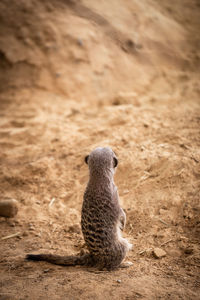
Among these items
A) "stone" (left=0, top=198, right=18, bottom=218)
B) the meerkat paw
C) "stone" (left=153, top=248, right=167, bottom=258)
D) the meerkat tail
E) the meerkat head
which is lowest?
"stone" (left=0, top=198, right=18, bottom=218)

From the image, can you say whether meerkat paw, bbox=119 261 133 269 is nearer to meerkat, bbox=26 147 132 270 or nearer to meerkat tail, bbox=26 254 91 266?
meerkat, bbox=26 147 132 270

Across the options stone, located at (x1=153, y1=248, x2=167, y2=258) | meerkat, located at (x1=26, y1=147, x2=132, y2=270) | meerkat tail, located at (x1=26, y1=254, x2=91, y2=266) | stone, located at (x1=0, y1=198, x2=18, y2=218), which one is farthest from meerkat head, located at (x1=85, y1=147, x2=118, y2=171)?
stone, located at (x1=0, y1=198, x2=18, y2=218)

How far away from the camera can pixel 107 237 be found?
7.74 feet

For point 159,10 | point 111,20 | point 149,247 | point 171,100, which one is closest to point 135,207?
point 149,247

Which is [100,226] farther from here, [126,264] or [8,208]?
[8,208]

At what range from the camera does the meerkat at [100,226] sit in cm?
235

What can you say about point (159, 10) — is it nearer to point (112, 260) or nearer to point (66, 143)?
point (66, 143)

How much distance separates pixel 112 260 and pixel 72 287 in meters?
0.53

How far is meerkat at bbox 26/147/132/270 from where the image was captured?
235cm

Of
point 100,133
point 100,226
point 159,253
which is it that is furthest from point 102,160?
point 100,133

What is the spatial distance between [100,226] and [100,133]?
2827 millimetres

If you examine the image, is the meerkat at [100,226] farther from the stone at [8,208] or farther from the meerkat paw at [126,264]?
the stone at [8,208]

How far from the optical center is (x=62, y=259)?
239 centimetres

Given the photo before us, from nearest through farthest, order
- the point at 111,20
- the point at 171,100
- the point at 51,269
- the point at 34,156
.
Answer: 1. the point at 51,269
2. the point at 34,156
3. the point at 171,100
4. the point at 111,20
